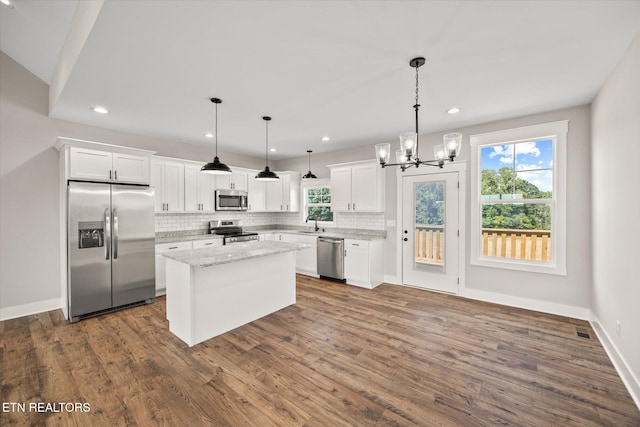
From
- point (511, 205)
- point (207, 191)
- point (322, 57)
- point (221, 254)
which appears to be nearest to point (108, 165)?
point (207, 191)

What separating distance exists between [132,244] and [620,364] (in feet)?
18.5

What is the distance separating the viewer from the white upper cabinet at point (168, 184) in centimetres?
467

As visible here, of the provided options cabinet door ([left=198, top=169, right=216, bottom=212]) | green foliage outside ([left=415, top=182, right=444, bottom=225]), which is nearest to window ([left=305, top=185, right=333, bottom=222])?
green foliage outside ([left=415, top=182, right=444, bottom=225])

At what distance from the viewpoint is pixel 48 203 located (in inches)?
152

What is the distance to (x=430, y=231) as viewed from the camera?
187 inches

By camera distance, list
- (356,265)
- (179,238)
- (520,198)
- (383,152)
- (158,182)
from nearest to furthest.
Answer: (383,152) < (520,198) < (158,182) < (179,238) < (356,265)

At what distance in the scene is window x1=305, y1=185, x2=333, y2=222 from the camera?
20.7 ft

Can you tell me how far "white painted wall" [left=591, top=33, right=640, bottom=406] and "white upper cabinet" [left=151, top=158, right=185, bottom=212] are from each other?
579cm

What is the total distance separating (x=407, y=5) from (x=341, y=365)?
2890mm

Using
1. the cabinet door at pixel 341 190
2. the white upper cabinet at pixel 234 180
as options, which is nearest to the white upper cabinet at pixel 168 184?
the white upper cabinet at pixel 234 180

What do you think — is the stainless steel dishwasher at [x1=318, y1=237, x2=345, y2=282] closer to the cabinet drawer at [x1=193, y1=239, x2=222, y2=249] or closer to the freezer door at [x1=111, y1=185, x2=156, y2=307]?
the cabinet drawer at [x1=193, y1=239, x2=222, y2=249]

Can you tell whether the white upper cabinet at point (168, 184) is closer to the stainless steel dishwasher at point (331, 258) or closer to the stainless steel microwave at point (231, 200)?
the stainless steel microwave at point (231, 200)

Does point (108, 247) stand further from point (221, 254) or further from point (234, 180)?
A: point (234, 180)

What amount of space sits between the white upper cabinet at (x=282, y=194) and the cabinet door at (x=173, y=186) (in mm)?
2045
